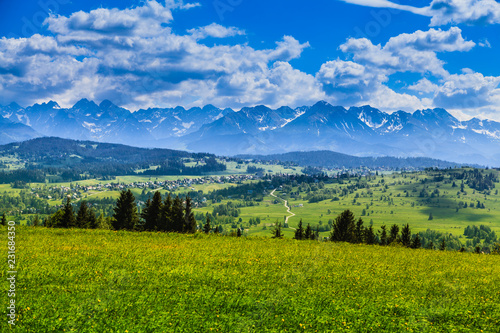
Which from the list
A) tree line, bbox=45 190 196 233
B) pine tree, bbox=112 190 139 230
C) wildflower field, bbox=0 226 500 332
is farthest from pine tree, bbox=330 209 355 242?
wildflower field, bbox=0 226 500 332

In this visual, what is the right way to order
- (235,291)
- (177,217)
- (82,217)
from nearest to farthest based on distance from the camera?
(235,291)
(82,217)
(177,217)

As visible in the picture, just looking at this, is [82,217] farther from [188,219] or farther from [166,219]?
[188,219]

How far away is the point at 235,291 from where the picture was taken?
777 inches

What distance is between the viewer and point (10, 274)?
19.7 meters

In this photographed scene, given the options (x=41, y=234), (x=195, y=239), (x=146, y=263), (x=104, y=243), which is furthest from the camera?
(x=195, y=239)

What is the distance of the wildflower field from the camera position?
51.6 ft

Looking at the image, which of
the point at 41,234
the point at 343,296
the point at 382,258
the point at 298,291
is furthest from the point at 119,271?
the point at 382,258

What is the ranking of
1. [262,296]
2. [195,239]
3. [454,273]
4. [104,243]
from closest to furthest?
[262,296] < [454,273] < [104,243] < [195,239]

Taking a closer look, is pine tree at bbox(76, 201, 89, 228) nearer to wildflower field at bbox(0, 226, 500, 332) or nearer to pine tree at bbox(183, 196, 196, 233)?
pine tree at bbox(183, 196, 196, 233)

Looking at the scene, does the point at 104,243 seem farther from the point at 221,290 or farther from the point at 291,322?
the point at 291,322

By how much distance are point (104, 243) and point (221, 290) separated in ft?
55.2

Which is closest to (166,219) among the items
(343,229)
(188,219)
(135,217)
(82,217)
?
(188,219)

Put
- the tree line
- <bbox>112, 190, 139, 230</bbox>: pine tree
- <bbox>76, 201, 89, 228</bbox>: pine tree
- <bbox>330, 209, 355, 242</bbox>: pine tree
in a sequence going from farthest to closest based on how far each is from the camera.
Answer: <bbox>330, 209, 355, 242</bbox>: pine tree, <bbox>112, 190, 139, 230</bbox>: pine tree, <bbox>76, 201, 89, 228</bbox>: pine tree, the tree line

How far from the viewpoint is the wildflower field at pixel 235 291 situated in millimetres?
15719
